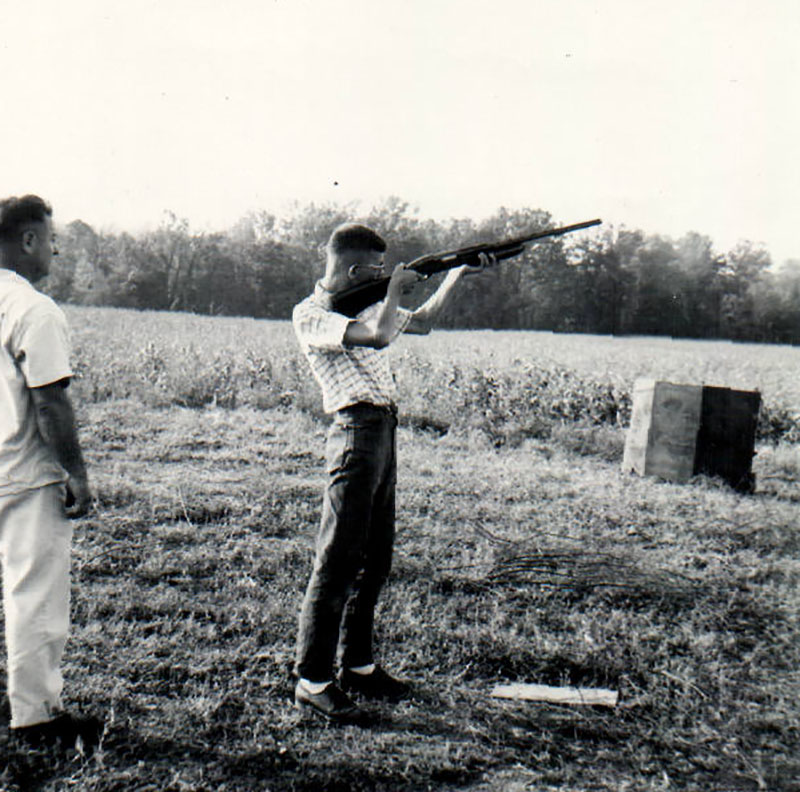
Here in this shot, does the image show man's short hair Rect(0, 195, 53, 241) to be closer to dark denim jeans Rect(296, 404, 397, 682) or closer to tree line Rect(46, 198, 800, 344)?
dark denim jeans Rect(296, 404, 397, 682)

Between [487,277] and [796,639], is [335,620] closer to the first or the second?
[796,639]

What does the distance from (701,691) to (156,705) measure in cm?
233

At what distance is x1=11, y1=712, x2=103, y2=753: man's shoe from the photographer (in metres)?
2.61

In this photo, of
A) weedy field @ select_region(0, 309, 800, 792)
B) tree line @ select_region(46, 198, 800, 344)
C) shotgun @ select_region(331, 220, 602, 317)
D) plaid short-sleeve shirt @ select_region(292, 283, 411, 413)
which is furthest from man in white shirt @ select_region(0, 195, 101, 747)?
tree line @ select_region(46, 198, 800, 344)

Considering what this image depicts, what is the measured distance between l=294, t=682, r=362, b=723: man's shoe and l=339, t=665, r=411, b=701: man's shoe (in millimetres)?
183

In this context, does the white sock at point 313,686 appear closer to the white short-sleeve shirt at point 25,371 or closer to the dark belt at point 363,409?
the dark belt at point 363,409

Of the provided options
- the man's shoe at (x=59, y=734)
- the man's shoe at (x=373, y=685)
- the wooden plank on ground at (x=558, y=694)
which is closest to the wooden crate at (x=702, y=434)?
the wooden plank on ground at (x=558, y=694)

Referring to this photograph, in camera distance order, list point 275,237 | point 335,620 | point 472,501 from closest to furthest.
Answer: point 335,620
point 472,501
point 275,237

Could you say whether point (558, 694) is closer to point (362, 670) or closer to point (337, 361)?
point (362, 670)

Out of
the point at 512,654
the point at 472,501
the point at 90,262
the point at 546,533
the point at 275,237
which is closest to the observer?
the point at 512,654

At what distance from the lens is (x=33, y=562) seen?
8.30 feet

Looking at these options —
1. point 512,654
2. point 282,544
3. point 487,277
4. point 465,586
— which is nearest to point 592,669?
point 512,654

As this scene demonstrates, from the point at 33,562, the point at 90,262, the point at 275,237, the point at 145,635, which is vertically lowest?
the point at 145,635

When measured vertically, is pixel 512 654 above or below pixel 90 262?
below
